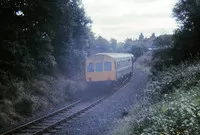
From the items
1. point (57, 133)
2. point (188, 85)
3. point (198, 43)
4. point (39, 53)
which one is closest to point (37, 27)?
point (39, 53)

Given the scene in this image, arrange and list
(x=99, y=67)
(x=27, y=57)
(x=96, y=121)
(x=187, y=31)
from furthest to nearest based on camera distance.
A: (x=99, y=67) < (x=187, y=31) < (x=27, y=57) < (x=96, y=121)

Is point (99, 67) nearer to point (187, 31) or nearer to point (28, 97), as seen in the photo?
point (187, 31)

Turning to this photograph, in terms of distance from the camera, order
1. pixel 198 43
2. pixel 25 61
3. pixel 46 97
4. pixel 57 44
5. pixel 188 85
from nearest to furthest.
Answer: pixel 188 85 → pixel 25 61 → pixel 46 97 → pixel 198 43 → pixel 57 44

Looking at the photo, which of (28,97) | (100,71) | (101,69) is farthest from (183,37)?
(28,97)

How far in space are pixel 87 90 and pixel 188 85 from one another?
1222 centimetres

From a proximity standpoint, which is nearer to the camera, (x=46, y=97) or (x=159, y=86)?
(x=159, y=86)

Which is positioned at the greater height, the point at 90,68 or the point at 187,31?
the point at 187,31

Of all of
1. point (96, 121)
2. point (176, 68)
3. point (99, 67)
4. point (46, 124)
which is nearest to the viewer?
point (46, 124)

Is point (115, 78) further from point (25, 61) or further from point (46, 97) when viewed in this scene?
point (25, 61)

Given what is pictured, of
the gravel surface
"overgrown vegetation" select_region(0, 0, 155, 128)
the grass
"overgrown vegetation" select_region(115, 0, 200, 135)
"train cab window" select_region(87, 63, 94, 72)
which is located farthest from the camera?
"train cab window" select_region(87, 63, 94, 72)

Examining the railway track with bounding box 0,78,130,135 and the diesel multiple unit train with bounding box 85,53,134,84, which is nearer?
the railway track with bounding box 0,78,130,135

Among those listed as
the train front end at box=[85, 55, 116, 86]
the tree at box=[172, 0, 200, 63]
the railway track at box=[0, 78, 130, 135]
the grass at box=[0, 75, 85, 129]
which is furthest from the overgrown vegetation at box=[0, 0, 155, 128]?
the tree at box=[172, 0, 200, 63]

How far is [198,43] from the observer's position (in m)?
20.3

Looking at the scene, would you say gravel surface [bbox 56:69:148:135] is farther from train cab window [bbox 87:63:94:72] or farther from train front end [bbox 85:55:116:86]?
train cab window [bbox 87:63:94:72]
